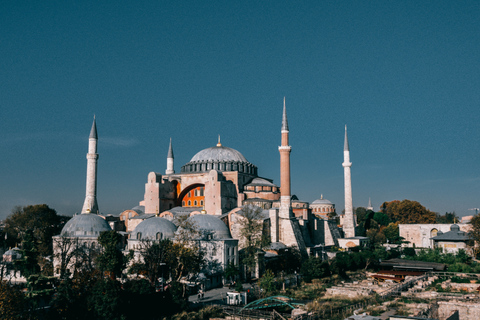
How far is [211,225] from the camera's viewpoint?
2752 centimetres

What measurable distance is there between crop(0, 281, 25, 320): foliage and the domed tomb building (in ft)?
71.1

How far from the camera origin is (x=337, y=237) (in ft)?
136

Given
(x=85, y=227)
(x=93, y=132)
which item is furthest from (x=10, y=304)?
(x=93, y=132)

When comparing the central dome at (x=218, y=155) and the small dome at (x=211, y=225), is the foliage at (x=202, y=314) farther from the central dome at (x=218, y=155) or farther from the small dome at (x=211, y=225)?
the central dome at (x=218, y=155)

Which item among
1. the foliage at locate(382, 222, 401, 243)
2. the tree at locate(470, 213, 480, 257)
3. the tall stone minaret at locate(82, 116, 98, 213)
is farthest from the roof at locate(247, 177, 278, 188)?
the foliage at locate(382, 222, 401, 243)

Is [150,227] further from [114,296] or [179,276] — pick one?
[114,296]

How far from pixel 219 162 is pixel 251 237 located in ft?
46.5

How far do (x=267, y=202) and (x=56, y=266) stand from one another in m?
18.0

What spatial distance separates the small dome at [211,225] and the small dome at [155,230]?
60.7 inches

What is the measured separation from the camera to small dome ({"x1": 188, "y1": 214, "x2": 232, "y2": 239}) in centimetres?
2712

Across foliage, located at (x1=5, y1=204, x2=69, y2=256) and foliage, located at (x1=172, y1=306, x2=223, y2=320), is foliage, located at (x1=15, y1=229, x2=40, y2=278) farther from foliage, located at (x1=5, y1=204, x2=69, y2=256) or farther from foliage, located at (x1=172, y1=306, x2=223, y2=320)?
foliage, located at (x1=5, y1=204, x2=69, y2=256)

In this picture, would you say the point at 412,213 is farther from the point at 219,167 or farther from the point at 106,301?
the point at 106,301

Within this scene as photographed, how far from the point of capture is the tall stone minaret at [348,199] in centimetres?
4231

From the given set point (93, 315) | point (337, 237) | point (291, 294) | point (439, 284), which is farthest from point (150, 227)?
point (337, 237)
